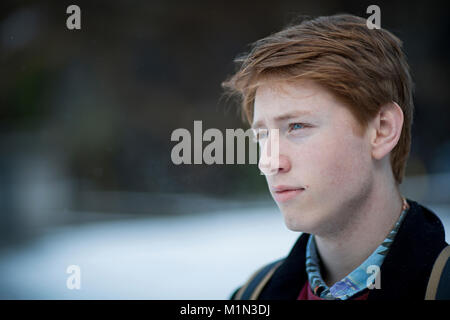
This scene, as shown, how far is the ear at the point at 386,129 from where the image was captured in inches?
28.8

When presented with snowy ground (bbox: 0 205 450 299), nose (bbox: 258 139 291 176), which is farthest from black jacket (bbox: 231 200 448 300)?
snowy ground (bbox: 0 205 450 299)

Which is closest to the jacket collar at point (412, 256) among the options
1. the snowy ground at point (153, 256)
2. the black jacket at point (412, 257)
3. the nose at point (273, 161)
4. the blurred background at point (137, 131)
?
the black jacket at point (412, 257)

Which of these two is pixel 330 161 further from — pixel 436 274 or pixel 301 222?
pixel 436 274

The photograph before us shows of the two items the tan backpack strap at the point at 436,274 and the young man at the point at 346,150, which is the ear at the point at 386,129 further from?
the tan backpack strap at the point at 436,274

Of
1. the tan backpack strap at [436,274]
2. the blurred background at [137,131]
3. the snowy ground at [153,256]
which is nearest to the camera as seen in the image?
the tan backpack strap at [436,274]

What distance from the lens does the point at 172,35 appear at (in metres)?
2.92

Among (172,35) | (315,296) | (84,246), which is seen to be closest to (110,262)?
(84,246)

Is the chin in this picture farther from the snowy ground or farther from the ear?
the snowy ground

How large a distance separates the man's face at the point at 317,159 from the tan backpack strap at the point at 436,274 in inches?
5.8

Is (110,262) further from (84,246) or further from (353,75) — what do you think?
(353,75)

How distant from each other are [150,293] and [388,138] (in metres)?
1.59

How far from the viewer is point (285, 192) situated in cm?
72

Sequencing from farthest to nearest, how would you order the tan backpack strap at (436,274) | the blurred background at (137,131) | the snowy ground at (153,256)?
the blurred background at (137,131) → the snowy ground at (153,256) → the tan backpack strap at (436,274)

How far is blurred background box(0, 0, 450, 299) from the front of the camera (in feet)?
8.12
